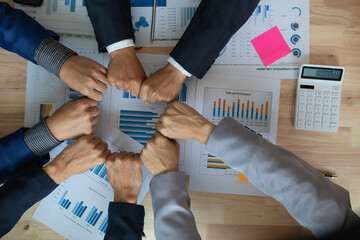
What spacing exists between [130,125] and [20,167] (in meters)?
0.35

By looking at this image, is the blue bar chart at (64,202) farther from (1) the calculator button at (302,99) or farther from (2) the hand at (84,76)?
(1) the calculator button at (302,99)

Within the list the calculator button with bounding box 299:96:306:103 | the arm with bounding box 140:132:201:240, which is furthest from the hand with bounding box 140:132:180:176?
the calculator button with bounding box 299:96:306:103

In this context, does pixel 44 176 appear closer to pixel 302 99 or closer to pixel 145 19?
pixel 145 19

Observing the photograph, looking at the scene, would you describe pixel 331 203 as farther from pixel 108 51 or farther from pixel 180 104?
pixel 108 51

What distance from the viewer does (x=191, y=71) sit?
77cm

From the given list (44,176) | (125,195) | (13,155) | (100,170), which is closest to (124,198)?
(125,195)

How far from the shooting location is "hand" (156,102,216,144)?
0.78 m

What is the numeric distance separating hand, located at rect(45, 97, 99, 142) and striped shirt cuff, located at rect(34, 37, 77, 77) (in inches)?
4.3

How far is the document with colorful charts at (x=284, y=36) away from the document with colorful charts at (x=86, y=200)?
0.39 meters

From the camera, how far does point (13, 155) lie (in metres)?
0.77

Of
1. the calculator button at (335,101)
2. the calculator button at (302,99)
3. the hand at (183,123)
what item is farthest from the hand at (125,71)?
the calculator button at (335,101)

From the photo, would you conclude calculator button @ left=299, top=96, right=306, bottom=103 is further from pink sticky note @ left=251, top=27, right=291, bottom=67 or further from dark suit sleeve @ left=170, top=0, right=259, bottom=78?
dark suit sleeve @ left=170, top=0, right=259, bottom=78

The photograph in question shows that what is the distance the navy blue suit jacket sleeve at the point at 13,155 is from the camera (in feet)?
2.52

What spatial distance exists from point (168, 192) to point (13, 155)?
47 centimetres
